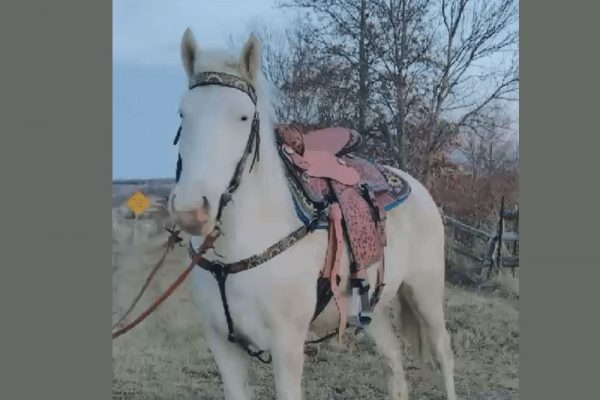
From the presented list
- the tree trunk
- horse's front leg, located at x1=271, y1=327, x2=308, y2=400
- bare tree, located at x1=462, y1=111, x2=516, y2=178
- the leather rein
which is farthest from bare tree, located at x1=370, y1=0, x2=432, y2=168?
horse's front leg, located at x1=271, y1=327, x2=308, y2=400

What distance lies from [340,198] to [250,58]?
24.1 inches

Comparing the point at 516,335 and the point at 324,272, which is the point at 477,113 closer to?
the point at 516,335

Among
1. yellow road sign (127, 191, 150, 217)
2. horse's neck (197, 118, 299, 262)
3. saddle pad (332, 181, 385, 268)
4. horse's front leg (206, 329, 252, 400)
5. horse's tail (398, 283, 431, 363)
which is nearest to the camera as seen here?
horse's neck (197, 118, 299, 262)

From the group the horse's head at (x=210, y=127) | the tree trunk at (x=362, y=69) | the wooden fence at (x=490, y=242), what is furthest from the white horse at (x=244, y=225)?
the tree trunk at (x=362, y=69)

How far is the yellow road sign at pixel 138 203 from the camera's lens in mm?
3415

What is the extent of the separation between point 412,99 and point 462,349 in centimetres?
106

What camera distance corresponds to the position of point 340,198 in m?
2.80

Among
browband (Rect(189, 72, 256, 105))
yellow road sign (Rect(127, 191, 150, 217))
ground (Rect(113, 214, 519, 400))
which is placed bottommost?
ground (Rect(113, 214, 519, 400))

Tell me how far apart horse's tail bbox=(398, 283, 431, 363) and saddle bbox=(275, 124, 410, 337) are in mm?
402

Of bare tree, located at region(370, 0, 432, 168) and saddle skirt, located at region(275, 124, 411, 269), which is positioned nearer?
saddle skirt, located at region(275, 124, 411, 269)

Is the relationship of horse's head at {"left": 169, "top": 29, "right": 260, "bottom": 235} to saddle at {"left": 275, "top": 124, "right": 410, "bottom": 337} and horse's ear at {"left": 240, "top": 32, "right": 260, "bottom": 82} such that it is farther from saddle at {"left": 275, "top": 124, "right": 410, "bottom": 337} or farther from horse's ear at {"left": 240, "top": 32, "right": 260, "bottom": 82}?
saddle at {"left": 275, "top": 124, "right": 410, "bottom": 337}

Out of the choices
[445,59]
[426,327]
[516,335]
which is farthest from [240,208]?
[516,335]

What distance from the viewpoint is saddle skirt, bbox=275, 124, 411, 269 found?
269 cm

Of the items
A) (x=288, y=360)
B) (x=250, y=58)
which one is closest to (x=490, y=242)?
(x=288, y=360)
